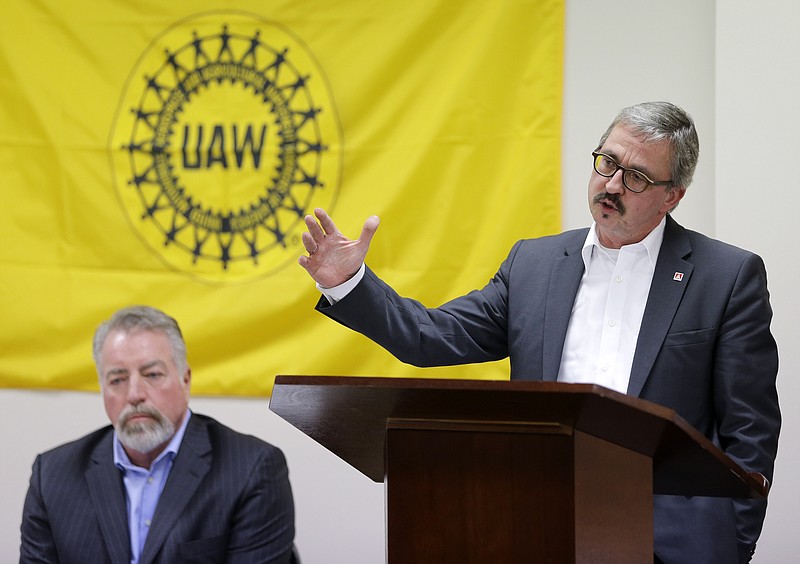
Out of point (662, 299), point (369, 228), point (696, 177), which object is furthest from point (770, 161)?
point (369, 228)

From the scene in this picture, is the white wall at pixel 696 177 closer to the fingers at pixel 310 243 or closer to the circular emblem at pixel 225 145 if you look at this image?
the circular emblem at pixel 225 145

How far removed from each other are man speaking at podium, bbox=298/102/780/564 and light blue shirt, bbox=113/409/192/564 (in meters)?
0.88

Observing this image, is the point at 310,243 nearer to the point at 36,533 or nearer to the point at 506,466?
the point at 506,466

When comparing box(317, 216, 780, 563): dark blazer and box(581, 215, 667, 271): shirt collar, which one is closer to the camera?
box(317, 216, 780, 563): dark blazer

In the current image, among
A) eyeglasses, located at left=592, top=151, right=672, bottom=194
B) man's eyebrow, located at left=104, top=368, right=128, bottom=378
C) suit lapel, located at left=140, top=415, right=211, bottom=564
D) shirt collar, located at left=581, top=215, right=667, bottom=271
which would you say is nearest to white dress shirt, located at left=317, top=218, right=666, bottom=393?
shirt collar, located at left=581, top=215, right=667, bottom=271

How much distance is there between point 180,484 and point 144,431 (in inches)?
7.6

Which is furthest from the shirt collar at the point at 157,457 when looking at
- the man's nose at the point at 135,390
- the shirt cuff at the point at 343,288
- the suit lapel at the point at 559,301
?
the suit lapel at the point at 559,301

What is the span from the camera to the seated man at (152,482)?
2.55 m

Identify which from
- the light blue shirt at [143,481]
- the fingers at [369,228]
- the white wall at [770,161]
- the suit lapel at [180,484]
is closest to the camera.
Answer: the fingers at [369,228]

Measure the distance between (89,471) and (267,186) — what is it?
58.3 inches

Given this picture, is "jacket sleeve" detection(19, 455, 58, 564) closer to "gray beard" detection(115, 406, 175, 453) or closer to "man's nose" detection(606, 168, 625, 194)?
"gray beard" detection(115, 406, 175, 453)

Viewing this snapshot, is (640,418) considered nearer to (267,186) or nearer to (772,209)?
(772,209)

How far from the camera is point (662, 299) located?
83.7 inches

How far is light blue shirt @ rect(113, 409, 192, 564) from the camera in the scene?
2674 millimetres
